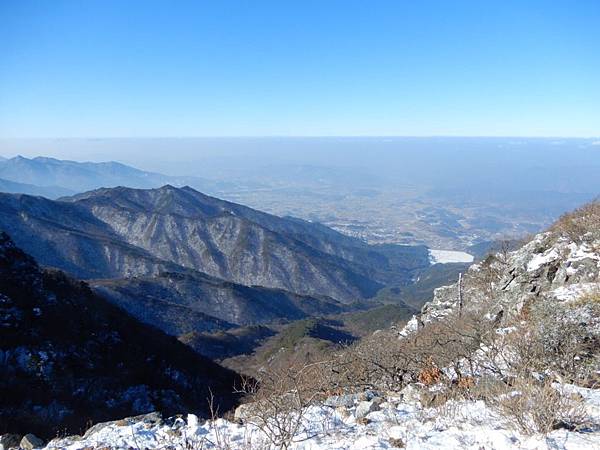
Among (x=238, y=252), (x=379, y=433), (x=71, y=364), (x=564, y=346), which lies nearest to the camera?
(x=379, y=433)

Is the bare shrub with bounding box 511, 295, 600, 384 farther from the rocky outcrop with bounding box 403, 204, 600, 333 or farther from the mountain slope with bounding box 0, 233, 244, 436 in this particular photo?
the mountain slope with bounding box 0, 233, 244, 436

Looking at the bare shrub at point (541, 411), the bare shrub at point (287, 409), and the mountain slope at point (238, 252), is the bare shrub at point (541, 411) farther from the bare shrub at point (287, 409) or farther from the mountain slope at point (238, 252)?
the mountain slope at point (238, 252)

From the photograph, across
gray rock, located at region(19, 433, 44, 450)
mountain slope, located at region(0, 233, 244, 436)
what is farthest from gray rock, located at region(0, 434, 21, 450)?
mountain slope, located at region(0, 233, 244, 436)

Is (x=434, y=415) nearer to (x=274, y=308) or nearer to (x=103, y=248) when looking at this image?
(x=274, y=308)

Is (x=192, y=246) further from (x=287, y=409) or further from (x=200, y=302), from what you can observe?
(x=287, y=409)

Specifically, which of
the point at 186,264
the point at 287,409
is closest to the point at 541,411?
the point at 287,409

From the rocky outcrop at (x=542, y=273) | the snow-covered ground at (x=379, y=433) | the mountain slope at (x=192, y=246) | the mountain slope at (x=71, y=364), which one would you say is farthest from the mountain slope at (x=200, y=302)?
the snow-covered ground at (x=379, y=433)

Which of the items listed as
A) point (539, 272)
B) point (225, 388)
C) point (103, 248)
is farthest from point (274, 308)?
point (539, 272)
